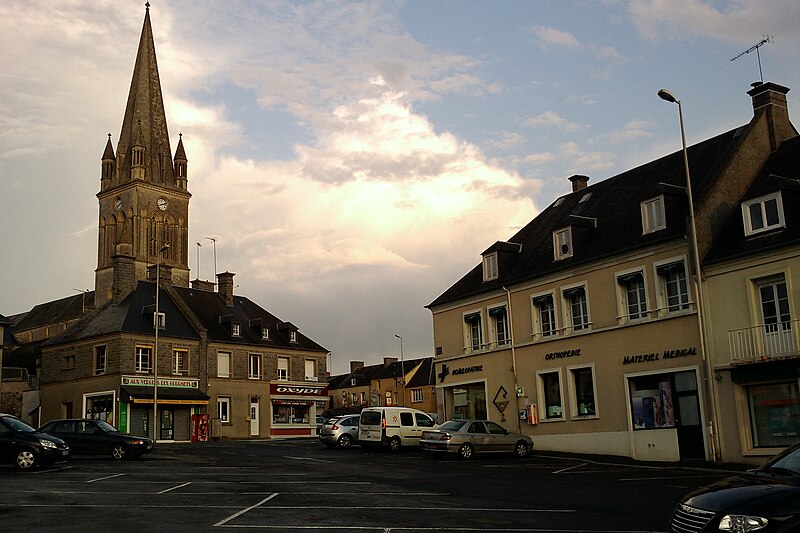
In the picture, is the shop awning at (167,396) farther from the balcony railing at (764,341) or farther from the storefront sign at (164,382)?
the balcony railing at (764,341)

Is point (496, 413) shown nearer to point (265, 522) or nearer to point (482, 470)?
point (482, 470)

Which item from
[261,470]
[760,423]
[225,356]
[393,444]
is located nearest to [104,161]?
[225,356]

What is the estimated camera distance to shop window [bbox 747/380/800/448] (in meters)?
24.2

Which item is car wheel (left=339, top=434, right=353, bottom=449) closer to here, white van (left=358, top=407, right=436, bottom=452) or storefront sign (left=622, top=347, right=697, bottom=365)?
white van (left=358, top=407, right=436, bottom=452)

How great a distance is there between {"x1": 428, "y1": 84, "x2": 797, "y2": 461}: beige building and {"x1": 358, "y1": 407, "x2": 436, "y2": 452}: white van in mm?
3192

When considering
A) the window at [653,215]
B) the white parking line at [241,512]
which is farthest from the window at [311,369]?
the white parking line at [241,512]

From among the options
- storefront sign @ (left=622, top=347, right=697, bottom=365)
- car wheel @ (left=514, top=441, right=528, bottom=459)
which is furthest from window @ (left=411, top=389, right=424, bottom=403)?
storefront sign @ (left=622, top=347, right=697, bottom=365)

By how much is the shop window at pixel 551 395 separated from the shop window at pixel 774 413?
8.58m

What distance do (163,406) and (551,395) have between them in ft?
95.4

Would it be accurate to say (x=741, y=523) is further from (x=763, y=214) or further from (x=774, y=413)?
(x=763, y=214)

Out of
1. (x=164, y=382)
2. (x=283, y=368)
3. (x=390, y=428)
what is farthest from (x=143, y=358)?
(x=390, y=428)

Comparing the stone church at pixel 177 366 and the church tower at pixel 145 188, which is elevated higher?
the church tower at pixel 145 188

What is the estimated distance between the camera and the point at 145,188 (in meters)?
97.7

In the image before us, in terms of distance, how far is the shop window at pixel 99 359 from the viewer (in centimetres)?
5266
